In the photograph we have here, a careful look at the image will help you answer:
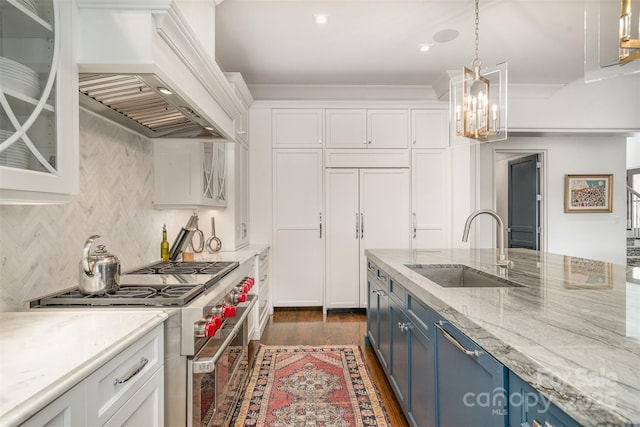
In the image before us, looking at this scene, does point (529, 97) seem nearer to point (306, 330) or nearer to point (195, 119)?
point (306, 330)

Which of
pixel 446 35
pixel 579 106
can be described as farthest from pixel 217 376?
pixel 579 106

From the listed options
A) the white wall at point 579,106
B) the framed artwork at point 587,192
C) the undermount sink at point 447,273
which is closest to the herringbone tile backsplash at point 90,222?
the undermount sink at point 447,273

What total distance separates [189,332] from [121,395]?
0.37 meters

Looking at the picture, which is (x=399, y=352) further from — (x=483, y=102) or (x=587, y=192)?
(x=587, y=192)

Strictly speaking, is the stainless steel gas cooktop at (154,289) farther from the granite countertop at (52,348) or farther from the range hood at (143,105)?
the range hood at (143,105)

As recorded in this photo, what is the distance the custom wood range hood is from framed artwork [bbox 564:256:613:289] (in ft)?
6.32

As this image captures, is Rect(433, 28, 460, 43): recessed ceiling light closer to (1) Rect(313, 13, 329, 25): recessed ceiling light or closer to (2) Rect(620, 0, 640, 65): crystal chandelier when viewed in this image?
(1) Rect(313, 13, 329, 25): recessed ceiling light

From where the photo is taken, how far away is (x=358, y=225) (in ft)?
14.2

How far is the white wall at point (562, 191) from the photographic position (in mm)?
5527

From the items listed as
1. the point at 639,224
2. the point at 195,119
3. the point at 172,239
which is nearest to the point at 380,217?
the point at 172,239

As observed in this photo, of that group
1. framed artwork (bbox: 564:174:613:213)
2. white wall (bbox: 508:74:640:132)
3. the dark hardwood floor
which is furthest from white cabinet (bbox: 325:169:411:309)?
framed artwork (bbox: 564:174:613:213)

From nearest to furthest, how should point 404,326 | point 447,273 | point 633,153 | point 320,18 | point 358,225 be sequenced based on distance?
point 404,326 < point 447,273 < point 320,18 < point 358,225 < point 633,153

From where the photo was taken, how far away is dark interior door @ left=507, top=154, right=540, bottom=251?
568 centimetres

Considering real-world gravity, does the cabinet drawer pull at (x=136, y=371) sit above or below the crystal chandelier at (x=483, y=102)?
below
